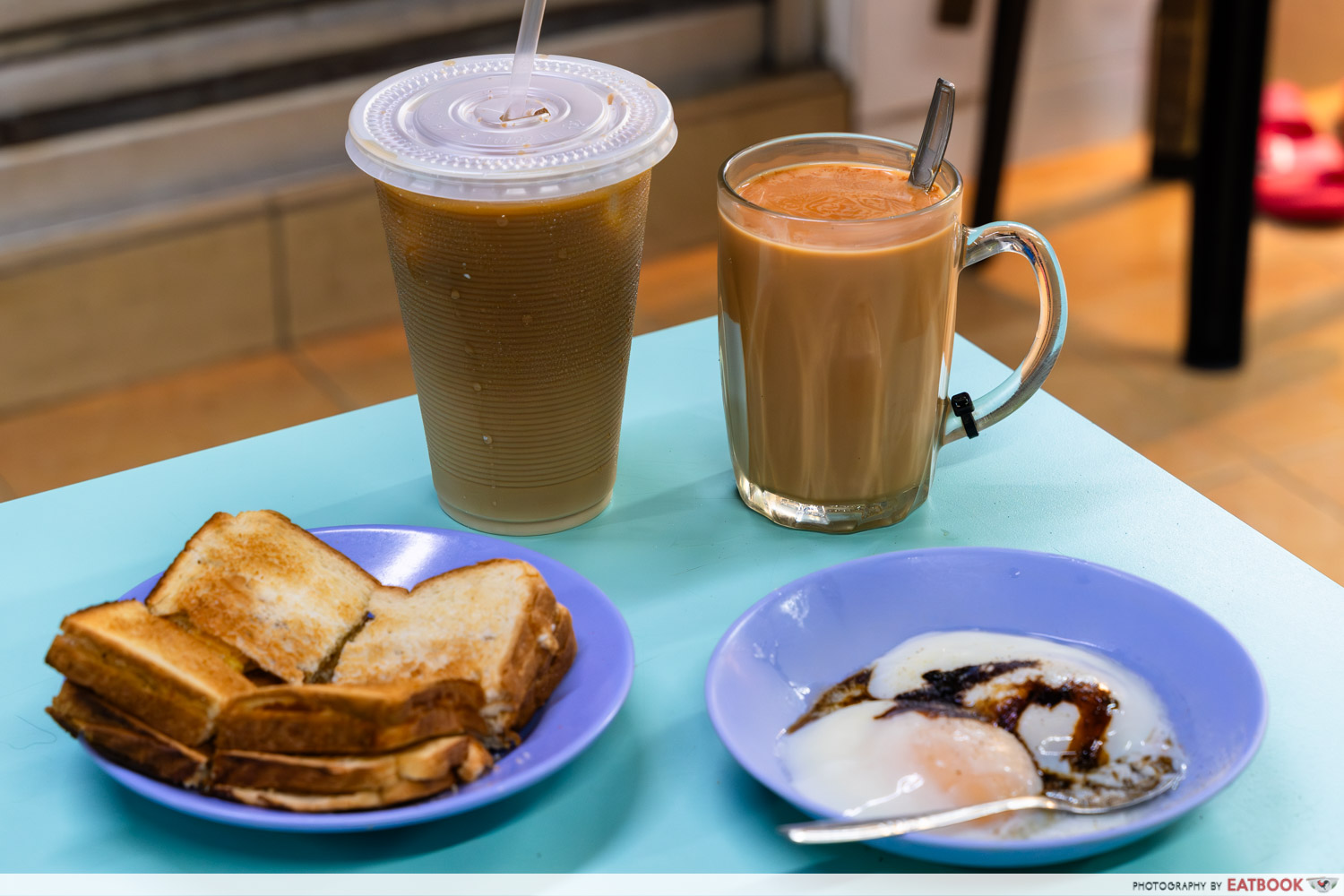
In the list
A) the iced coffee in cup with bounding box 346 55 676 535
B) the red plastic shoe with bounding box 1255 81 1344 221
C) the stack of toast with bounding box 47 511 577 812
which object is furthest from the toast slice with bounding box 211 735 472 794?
the red plastic shoe with bounding box 1255 81 1344 221

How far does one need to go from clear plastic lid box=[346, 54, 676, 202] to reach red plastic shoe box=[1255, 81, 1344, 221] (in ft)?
6.08

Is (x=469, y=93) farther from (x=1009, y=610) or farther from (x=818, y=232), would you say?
(x=1009, y=610)

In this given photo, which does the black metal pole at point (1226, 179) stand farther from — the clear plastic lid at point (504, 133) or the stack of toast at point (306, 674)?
the stack of toast at point (306, 674)

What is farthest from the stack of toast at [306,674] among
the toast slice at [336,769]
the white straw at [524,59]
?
the white straw at [524,59]

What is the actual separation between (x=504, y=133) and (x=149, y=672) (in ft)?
1.08

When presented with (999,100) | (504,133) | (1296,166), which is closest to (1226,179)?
(999,100)

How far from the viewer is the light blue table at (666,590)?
2.01ft

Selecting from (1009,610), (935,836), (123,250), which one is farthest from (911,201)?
(123,250)

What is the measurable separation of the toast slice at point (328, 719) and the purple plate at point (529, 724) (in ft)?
0.09

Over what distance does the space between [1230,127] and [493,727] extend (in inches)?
61.0

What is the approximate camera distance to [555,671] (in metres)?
0.66

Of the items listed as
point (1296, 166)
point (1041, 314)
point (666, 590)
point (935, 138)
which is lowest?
point (1296, 166)

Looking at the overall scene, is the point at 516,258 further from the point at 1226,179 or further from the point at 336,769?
the point at 1226,179

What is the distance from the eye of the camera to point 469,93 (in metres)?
0.78
